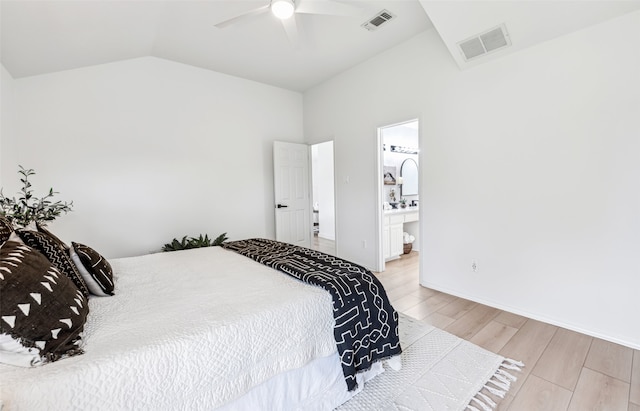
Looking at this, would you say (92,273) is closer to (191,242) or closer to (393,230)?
Result: (191,242)

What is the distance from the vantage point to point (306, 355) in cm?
141

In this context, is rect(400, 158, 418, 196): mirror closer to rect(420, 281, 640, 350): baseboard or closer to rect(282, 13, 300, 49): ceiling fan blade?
rect(420, 281, 640, 350): baseboard

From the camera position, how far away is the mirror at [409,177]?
18.2 feet

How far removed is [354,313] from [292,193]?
11.1 ft

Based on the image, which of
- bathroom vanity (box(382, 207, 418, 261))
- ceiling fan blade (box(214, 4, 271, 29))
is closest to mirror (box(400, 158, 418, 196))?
bathroom vanity (box(382, 207, 418, 261))

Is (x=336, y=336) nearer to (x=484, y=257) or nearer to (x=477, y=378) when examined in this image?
(x=477, y=378)

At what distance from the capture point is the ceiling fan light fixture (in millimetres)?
2065

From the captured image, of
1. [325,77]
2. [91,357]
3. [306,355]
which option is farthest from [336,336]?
[325,77]

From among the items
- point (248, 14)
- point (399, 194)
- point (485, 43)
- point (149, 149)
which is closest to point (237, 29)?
point (248, 14)

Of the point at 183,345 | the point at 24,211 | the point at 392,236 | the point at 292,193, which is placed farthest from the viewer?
the point at 292,193

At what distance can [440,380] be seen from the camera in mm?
1786

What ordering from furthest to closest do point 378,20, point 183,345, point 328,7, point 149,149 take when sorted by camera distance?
point 149,149
point 378,20
point 328,7
point 183,345

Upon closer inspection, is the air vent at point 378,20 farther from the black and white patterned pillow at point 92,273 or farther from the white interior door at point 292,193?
the black and white patterned pillow at point 92,273

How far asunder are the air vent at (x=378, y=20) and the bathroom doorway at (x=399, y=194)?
5.18 ft
